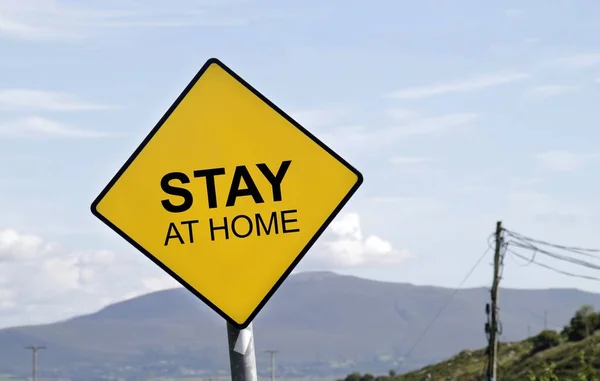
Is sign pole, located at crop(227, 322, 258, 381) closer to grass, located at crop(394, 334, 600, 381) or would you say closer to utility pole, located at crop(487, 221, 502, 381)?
utility pole, located at crop(487, 221, 502, 381)

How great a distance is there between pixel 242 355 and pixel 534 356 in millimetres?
96375

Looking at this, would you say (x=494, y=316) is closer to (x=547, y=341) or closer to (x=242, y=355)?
(x=242, y=355)

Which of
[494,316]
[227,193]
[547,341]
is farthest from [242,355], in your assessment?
[547,341]

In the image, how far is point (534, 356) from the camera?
327 ft

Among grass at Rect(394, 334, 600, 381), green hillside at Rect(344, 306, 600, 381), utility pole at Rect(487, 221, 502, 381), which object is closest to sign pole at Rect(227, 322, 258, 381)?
utility pole at Rect(487, 221, 502, 381)

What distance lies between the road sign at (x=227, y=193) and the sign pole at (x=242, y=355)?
80 millimetres

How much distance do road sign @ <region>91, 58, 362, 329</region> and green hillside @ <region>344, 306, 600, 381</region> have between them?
77.6 metres

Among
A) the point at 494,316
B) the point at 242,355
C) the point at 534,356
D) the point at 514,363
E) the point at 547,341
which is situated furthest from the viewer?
the point at 547,341

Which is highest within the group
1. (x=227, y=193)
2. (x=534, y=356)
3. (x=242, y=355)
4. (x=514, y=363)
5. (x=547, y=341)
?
(x=547, y=341)

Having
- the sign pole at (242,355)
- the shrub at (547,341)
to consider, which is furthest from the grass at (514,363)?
the sign pole at (242,355)

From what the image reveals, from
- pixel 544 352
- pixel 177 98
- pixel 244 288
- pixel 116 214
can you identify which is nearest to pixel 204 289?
pixel 244 288

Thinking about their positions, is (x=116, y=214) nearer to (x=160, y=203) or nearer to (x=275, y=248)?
(x=160, y=203)

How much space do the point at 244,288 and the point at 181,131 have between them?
0.85 metres

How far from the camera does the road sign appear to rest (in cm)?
601
